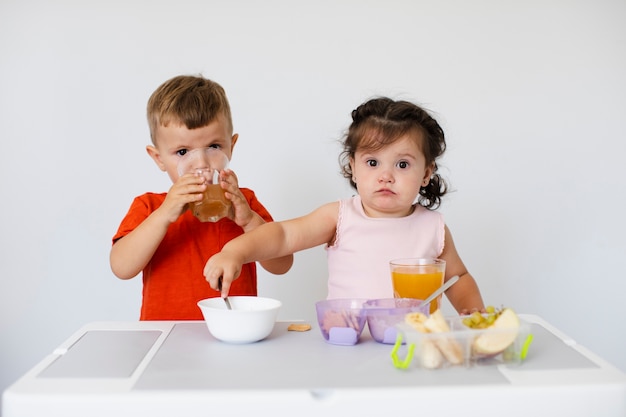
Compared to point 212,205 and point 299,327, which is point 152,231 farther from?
point 299,327

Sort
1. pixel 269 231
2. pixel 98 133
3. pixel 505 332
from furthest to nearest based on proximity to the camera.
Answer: pixel 98 133, pixel 269 231, pixel 505 332

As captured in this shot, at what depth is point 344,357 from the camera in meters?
1.00

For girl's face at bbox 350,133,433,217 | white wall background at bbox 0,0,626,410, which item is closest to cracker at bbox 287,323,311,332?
girl's face at bbox 350,133,433,217

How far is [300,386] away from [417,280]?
1.24 feet

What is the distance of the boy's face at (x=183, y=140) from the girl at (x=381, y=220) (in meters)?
0.26

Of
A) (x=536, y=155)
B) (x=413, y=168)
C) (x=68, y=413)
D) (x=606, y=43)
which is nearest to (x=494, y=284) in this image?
(x=536, y=155)

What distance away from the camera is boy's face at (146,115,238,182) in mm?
1495

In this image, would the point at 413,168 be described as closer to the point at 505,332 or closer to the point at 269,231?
the point at 269,231

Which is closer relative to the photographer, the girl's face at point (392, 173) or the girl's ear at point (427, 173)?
the girl's face at point (392, 173)

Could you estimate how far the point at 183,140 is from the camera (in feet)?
4.91

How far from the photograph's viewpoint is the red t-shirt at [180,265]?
154cm

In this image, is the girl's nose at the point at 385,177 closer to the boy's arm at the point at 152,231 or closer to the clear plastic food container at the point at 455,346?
the boy's arm at the point at 152,231

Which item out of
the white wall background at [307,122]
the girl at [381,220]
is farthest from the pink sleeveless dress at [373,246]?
the white wall background at [307,122]

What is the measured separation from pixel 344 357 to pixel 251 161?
1.29 metres
